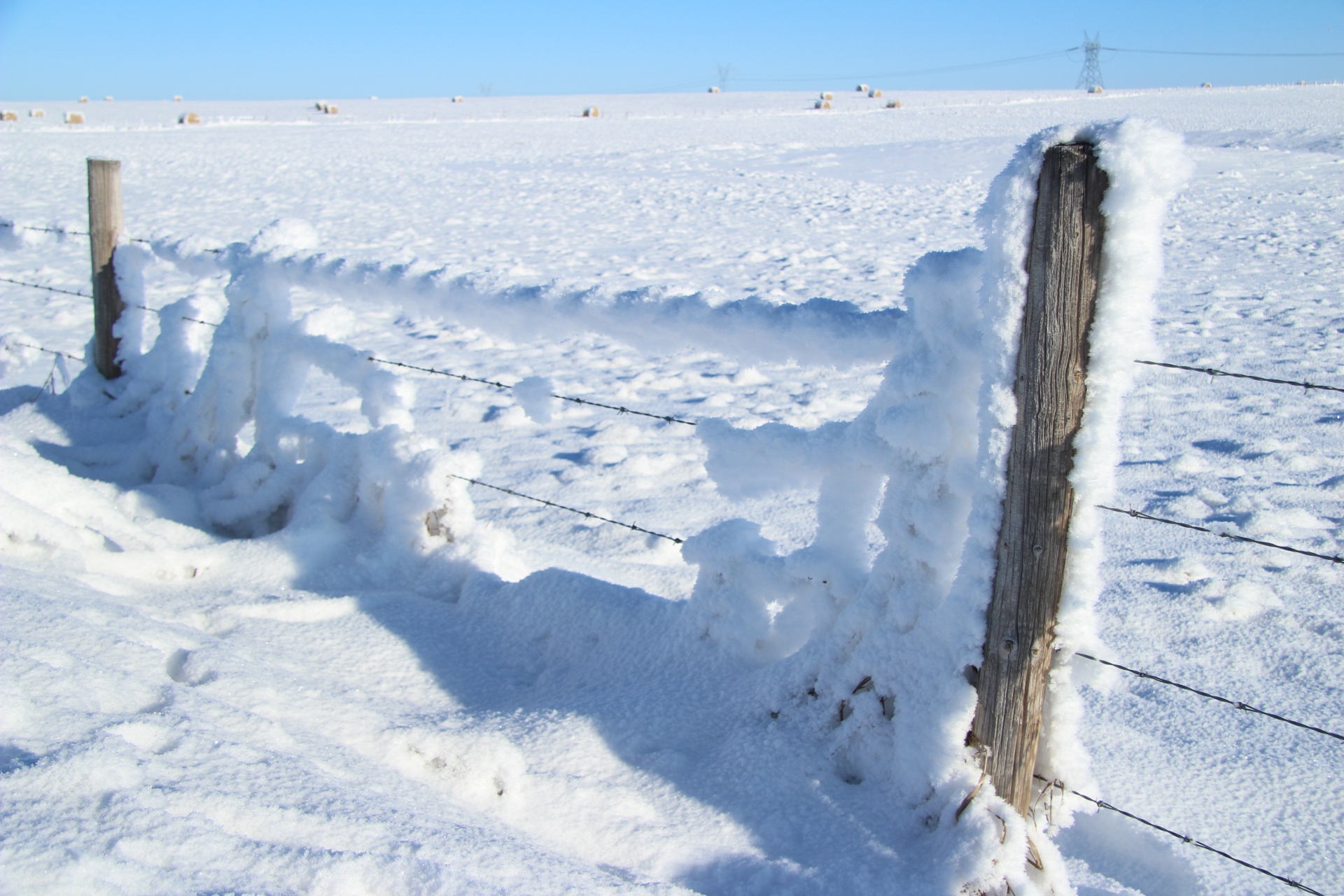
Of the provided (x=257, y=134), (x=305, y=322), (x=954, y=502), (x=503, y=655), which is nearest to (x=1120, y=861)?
(x=954, y=502)

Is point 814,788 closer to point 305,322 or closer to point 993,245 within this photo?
point 993,245

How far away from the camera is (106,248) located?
4570mm

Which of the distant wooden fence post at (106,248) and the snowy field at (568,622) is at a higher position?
the distant wooden fence post at (106,248)

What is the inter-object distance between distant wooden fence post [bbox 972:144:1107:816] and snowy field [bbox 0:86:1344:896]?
0.08 m

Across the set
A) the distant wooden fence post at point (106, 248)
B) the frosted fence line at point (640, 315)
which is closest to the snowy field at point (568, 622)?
the frosted fence line at point (640, 315)

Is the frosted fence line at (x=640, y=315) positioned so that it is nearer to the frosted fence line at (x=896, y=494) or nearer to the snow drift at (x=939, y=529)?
A: the frosted fence line at (x=896, y=494)

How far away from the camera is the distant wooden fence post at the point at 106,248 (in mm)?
4477

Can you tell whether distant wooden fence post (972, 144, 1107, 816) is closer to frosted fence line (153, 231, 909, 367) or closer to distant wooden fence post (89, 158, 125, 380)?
frosted fence line (153, 231, 909, 367)

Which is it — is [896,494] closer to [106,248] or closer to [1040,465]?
[1040,465]

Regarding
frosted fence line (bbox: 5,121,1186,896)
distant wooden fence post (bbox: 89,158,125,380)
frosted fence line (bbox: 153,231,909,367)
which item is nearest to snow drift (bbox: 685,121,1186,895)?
frosted fence line (bbox: 5,121,1186,896)

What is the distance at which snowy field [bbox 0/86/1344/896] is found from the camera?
1674 mm

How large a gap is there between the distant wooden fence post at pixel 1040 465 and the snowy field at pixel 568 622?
0.08 meters

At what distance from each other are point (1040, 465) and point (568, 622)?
151 cm

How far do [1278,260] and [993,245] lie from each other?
8.78 metres
